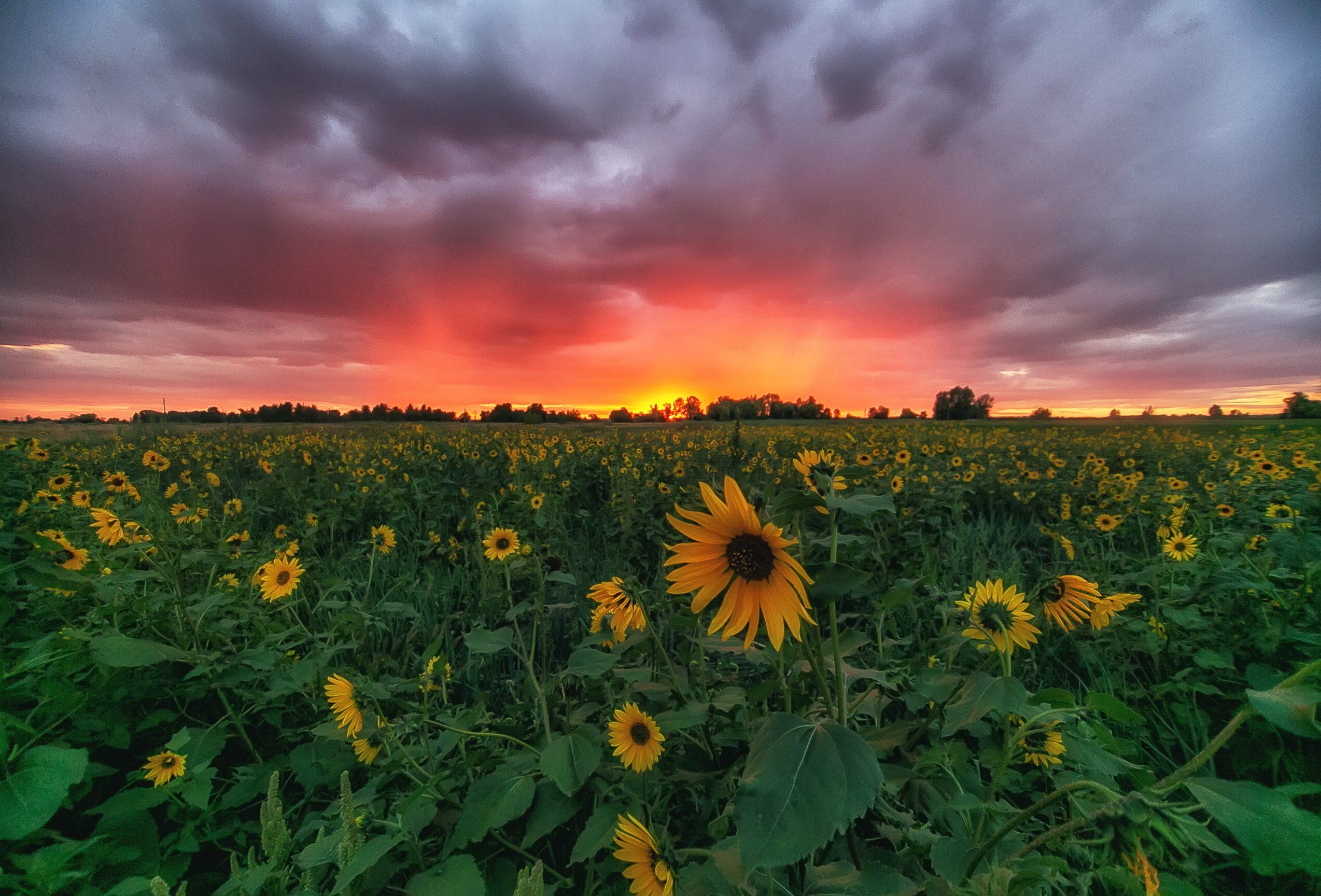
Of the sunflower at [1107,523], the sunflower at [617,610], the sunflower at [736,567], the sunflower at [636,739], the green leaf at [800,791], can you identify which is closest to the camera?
the green leaf at [800,791]

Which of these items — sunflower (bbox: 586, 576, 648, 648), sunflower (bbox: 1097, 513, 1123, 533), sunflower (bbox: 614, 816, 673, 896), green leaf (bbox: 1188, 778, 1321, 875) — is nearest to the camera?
green leaf (bbox: 1188, 778, 1321, 875)

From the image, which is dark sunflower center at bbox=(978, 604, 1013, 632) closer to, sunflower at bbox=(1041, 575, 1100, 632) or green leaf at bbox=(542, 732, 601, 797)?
sunflower at bbox=(1041, 575, 1100, 632)

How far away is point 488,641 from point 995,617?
1.28 meters

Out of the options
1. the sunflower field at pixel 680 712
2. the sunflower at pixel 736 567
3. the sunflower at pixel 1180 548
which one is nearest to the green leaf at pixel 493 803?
the sunflower field at pixel 680 712

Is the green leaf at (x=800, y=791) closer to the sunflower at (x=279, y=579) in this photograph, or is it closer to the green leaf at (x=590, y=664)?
the green leaf at (x=590, y=664)

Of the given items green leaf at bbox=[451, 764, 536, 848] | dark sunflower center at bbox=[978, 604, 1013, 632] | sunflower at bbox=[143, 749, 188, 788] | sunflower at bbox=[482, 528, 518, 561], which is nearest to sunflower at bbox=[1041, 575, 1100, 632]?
dark sunflower center at bbox=[978, 604, 1013, 632]

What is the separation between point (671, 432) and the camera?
14.2 meters

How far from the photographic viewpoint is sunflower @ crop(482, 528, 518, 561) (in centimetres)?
256

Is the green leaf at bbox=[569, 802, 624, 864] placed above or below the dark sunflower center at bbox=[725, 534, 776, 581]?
below

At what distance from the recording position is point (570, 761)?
1.30 metres

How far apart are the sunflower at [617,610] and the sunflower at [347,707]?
67 centimetres

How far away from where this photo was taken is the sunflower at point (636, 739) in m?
1.35

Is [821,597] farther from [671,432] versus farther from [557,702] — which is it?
[671,432]

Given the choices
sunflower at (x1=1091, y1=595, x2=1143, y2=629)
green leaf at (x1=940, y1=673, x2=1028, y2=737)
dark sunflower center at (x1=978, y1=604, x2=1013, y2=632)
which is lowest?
green leaf at (x1=940, y1=673, x2=1028, y2=737)
